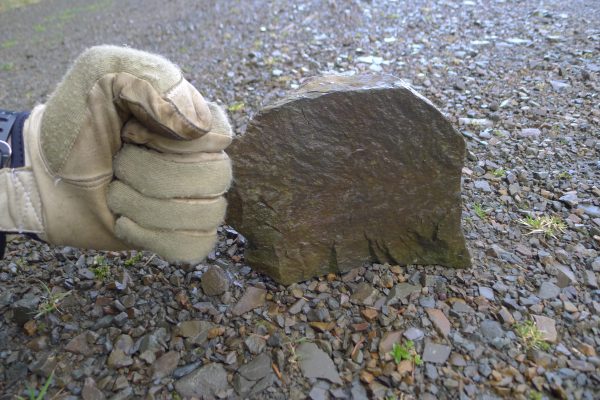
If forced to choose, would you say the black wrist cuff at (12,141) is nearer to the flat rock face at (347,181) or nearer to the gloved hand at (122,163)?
the gloved hand at (122,163)

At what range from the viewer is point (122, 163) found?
6.12 ft

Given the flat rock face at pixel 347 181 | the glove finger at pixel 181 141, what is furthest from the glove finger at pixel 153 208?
the flat rock face at pixel 347 181

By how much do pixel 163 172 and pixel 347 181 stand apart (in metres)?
0.91

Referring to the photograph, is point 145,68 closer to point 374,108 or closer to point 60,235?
point 60,235

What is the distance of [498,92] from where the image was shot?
422cm

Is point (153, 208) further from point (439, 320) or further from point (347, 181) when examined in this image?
point (439, 320)

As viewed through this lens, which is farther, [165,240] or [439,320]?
[439,320]

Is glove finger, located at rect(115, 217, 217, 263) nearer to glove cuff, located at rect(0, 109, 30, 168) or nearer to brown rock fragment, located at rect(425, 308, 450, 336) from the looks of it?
glove cuff, located at rect(0, 109, 30, 168)

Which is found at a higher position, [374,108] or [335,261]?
[374,108]

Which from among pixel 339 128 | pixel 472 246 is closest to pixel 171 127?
pixel 339 128

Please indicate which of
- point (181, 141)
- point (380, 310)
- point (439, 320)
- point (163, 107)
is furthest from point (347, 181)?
point (163, 107)

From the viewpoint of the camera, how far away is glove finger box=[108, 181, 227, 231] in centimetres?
188

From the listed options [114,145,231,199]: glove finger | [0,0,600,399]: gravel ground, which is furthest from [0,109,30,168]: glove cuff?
[0,0,600,399]: gravel ground

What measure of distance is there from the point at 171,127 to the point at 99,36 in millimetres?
5785
